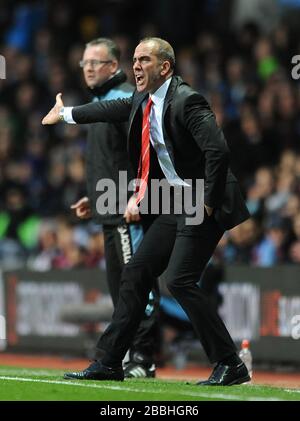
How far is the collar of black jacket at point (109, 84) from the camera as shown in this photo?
32.9 ft

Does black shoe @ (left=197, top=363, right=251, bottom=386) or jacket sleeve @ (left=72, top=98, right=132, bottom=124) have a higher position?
jacket sleeve @ (left=72, top=98, right=132, bottom=124)

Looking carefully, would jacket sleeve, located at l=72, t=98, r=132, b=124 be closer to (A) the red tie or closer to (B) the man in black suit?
(B) the man in black suit

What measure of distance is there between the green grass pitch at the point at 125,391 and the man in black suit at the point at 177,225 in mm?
241

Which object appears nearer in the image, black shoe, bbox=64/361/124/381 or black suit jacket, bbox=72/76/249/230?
black suit jacket, bbox=72/76/249/230

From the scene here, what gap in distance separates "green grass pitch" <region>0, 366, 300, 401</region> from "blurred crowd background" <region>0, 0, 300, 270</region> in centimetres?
547

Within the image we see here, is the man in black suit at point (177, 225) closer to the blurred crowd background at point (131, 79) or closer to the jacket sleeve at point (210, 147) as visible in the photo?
the jacket sleeve at point (210, 147)

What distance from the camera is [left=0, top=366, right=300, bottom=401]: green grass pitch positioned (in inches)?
305

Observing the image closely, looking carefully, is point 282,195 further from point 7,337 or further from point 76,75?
point 76,75

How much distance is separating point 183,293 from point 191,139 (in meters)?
1.07

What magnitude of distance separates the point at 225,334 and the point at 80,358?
758 cm

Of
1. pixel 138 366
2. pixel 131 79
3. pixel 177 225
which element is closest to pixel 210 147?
pixel 177 225

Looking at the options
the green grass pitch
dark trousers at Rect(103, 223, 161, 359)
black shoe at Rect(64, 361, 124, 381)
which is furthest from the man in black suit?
dark trousers at Rect(103, 223, 161, 359)

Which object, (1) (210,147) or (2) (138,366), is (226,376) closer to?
(2) (138,366)

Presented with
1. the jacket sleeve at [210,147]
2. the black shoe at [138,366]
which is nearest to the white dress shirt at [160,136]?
the jacket sleeve at [210,147]
